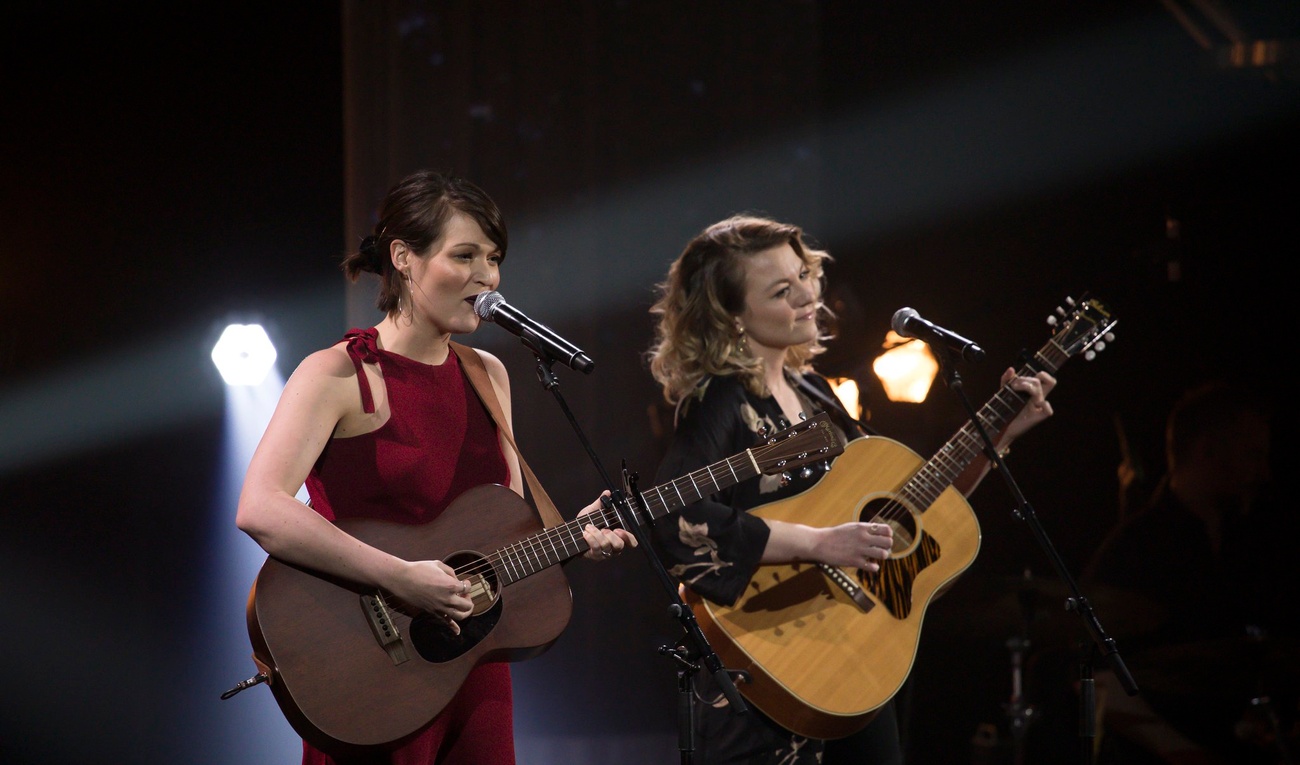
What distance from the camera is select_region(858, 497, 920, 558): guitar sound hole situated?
307 cm

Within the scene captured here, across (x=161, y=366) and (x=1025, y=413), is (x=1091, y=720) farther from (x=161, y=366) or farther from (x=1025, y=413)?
(x=161, y=366)

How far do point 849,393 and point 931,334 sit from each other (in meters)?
1.74

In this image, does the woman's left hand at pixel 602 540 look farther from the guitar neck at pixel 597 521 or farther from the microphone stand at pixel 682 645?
the microphone stand at pixel 682 645

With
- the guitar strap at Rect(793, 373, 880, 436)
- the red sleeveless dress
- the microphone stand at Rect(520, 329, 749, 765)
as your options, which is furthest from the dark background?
the microphone stand at Rect(520, 329, 749, 765)

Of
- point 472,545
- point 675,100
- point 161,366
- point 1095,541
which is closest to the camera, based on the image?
point 472,545

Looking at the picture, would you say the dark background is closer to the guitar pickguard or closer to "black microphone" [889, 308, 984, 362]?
the guitar pickguard

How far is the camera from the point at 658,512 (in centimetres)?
258

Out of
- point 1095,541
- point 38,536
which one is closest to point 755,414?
point 1095,541

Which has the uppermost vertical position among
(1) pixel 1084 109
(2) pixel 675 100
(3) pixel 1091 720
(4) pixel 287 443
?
(2) pixel 675 100

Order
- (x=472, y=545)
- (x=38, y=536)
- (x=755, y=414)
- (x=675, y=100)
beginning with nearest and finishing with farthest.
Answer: (x=472, y=545)
(x=755, y=414)
(x=38, y=536)
(x=675, y=100)

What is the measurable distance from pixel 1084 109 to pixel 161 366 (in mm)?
4259

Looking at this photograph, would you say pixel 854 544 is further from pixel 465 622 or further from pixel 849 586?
pixel 465 622

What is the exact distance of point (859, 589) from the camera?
2951 millimetres

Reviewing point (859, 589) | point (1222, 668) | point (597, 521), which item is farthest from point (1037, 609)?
point (597, 521)
